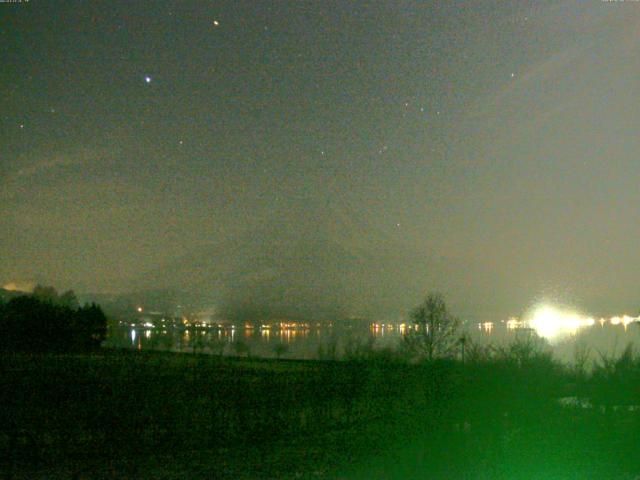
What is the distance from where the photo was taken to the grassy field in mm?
11219

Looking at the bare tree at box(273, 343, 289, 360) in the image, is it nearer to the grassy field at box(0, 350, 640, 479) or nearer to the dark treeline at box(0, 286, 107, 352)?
the dark treeline at box(0, 286, 107, 352)

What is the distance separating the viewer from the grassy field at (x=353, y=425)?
36.8ft

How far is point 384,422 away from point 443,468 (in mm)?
3613

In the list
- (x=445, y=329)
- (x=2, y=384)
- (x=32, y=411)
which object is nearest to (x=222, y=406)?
(x=32, y=411)

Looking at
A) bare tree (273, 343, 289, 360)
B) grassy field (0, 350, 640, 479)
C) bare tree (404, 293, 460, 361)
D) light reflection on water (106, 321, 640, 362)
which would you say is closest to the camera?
grassy field (0, 350, 640, 479)

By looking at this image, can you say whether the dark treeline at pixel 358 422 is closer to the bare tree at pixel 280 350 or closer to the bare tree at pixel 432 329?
the bare tree at pixel 432 329

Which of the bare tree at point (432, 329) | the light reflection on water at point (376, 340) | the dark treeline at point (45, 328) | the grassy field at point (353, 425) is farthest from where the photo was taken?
the dark treeline at point (45, 328)

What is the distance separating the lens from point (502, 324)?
114 metres

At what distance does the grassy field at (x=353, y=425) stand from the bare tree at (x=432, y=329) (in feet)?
23.3

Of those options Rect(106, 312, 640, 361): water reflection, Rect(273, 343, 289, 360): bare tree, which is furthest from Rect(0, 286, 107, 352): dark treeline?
Rect(273, 343, 289, 360): bare tree

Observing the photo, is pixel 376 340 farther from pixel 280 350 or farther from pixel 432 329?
pixel 280 350

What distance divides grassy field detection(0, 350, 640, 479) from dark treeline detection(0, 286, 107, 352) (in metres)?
26.5

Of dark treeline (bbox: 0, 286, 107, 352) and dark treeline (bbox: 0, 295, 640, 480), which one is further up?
dark treeline (bbox: 0, 286, 107, 352)

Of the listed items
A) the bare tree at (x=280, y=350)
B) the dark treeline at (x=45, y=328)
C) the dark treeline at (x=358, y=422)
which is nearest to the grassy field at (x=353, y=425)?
the dark treeline at (x=358, y=422)
